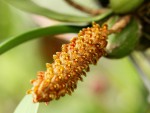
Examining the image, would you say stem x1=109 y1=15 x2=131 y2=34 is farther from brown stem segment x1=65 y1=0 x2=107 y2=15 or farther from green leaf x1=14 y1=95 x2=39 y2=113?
green leaf x1=14 y1=95 x2=39 y2=113

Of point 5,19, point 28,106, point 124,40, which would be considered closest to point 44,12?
point 124,40

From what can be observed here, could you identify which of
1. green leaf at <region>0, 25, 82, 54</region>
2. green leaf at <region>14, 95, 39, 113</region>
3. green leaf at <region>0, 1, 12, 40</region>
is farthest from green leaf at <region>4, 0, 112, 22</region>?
green leaf at <region>0, 1, 12, 40</region>

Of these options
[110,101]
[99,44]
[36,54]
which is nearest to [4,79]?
[36,54]

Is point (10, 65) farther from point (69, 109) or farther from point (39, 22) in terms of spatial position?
point (39, 22)

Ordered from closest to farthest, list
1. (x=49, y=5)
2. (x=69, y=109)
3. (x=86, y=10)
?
1. (x=86, y=10)
2. (x=49, y=5)
3. (x=69, y=109)

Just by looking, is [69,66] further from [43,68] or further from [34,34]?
[43,68]

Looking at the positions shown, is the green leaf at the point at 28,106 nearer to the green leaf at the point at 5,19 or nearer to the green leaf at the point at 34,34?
the green leaf at the point at 34,34
